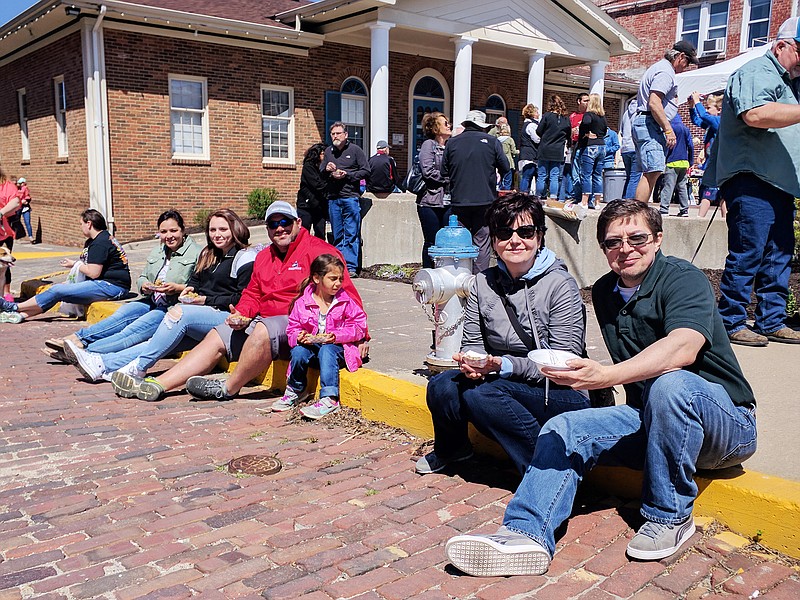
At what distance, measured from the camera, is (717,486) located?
3143mm

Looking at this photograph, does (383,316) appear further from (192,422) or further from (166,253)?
(192,422)

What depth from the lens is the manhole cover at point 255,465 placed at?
3988 mm

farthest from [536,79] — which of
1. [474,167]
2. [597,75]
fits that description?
[474,167]

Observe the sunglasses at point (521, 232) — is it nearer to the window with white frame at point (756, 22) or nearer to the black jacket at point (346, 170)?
the black jacket at point (346, 170)

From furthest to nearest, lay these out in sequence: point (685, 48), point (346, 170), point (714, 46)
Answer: point (714, 46), point (346, 170), point (685, 48)

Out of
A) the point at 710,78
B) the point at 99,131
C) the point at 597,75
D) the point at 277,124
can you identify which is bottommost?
the point at 99,131

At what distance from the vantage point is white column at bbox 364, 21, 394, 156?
15906 mm

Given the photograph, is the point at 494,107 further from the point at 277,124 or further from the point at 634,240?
the point at 634,240

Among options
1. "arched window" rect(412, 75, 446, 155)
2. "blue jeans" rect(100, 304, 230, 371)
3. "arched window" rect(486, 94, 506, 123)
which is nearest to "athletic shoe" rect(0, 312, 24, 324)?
"blue jeans" rect(100, 304, 230, 371)

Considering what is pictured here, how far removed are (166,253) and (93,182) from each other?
9.76 metres

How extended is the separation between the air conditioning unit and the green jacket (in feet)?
82.1

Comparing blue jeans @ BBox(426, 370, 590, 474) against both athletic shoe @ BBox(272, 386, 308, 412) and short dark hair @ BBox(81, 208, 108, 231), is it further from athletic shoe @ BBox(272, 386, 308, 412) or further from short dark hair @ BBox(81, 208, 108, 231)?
short dark hair @ BBox(81, 208, 108, 231)

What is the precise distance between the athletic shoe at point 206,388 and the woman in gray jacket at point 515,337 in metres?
2.29

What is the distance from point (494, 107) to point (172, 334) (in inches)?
689
